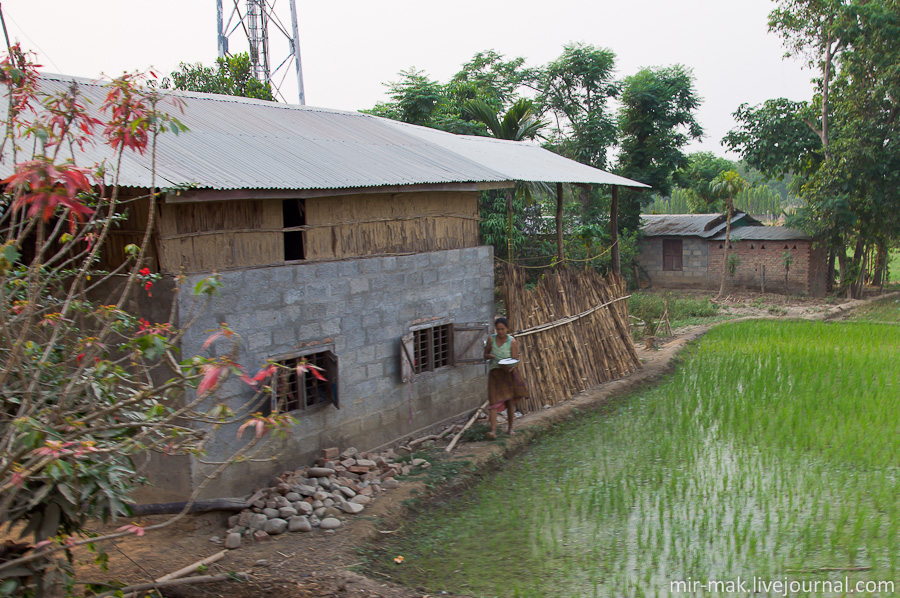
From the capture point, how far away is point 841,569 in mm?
5305

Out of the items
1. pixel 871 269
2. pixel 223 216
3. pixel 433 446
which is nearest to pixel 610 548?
pixel 433 446

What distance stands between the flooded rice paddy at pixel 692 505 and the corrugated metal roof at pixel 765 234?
1274 cm

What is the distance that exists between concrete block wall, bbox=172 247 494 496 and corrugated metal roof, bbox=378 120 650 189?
1769 millimetres

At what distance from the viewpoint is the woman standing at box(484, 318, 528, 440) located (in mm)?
8789

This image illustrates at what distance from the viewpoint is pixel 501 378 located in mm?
8859

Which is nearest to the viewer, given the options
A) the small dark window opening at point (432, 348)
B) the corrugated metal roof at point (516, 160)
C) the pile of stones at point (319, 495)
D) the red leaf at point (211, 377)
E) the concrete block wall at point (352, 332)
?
the red leaf at point (211, 377)

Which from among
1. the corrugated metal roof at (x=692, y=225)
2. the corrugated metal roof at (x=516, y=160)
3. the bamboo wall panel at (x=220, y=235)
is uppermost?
the corrugated metal roof at (x=516, y=160)

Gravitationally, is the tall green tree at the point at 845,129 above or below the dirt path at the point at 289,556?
above

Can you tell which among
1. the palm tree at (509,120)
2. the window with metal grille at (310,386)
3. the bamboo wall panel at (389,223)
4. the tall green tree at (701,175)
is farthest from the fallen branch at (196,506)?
the tall green tree at (701,175)

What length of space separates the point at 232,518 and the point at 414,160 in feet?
17.0

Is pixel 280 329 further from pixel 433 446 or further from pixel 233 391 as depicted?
pixel 433 446

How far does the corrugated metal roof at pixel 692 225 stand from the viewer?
2494 cm

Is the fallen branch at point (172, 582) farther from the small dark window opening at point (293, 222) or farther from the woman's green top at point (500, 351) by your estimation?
the woman's green top at point (500, 351)

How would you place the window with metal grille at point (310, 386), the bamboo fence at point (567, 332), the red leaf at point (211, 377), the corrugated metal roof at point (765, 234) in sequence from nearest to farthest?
1. the red leaf at point (211, 377)
2. the window with metal grille at point (310, 386)
3. the bamboo fence at point (567, 332)
4. the corrugated metal roof at point (765, 234)
